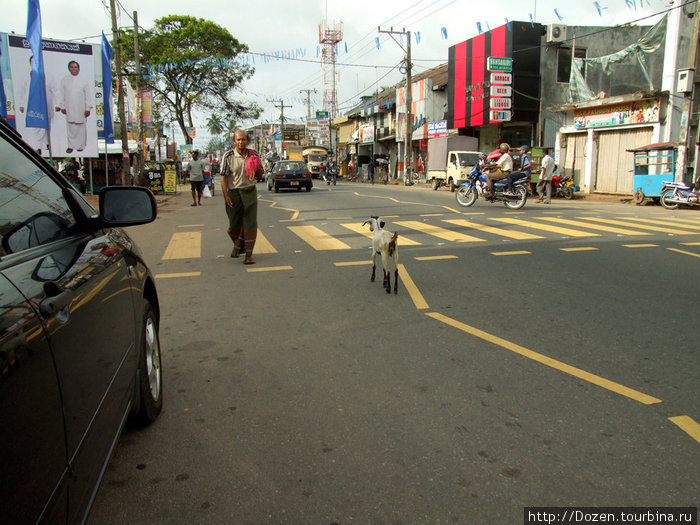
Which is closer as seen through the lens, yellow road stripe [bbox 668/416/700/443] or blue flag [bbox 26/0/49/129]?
yellow road stripe [bbox 668/416/700/443]

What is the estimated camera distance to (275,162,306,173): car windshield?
88.6 ft

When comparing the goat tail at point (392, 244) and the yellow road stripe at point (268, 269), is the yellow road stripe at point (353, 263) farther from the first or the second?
the goat tail at point (392, 244)

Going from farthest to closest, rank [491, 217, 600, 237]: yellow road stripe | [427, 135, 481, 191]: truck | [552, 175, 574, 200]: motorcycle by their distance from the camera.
Answer: [427, 135, 481, 191]: truck
[552, 175, 574, 200]: motorcycle
[491, 217, 600, 237]: yellow road stripe

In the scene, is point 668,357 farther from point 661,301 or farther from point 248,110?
point 248,110

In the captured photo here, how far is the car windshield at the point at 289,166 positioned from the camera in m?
27.0

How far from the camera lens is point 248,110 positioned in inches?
1836

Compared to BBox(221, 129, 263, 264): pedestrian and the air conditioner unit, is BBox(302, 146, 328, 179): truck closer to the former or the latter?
the air conditioner unit

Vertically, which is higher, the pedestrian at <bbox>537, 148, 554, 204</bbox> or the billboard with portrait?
the billboard with portrait

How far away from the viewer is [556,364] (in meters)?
4.16

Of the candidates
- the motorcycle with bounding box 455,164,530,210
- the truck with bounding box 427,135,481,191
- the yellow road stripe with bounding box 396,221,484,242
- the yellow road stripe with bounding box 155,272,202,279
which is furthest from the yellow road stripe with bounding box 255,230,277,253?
the truck with bounding box 427,135,481,191

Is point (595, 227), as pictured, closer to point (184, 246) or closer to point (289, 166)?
point (184, 246)

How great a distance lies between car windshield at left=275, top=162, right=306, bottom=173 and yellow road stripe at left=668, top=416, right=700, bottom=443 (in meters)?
24.8

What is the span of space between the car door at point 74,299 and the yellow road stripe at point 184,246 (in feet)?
21.1

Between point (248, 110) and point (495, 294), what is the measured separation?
43.8 metres
